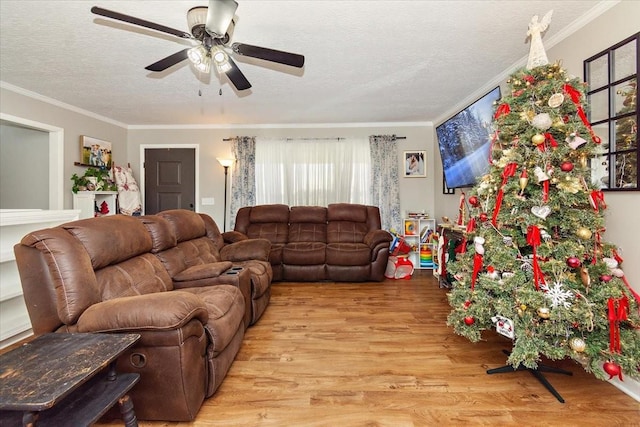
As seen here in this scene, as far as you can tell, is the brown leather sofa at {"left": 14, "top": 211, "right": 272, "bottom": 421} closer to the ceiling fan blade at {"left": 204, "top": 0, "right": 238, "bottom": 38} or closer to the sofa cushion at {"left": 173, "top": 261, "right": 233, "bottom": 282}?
the sofa cushion at {"left": 173, "top": 261, "right": 233, "bottom": 282}

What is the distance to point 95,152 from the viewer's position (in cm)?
458

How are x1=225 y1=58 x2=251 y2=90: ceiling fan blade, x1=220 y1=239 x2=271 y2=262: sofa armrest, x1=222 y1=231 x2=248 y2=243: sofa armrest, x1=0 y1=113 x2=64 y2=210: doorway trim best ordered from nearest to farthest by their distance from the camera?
1. x1=225 y1=58 x2=251 y2=90: ceiling fan blade
2. x1=220 y1=239 x2=271 y2=262: sofa armrest
3. x1=222 y1=231 x2=248 y2=243: sofa armrest
4. x1=0 y1=113 x2=64 y2=210: doorway trim

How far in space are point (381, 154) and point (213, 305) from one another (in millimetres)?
3929

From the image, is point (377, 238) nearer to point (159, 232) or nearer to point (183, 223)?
point (183, 223)

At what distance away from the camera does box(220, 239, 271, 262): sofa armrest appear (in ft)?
10.8

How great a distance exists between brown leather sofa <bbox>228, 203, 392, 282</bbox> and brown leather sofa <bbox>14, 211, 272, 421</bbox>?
1.91 meters

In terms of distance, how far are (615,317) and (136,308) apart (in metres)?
2.42

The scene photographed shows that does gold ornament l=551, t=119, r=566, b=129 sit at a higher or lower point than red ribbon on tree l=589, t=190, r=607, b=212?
higher

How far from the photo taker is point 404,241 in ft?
15.8

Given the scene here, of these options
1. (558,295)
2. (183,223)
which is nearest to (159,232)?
(183,223)

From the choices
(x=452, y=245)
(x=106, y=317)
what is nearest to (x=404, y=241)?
(x=452, y=245)

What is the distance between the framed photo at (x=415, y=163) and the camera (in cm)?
518

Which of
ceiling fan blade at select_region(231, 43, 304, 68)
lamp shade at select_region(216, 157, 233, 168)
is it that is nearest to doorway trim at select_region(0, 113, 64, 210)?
lamp shade at select_region(216, 157, 233, 168)

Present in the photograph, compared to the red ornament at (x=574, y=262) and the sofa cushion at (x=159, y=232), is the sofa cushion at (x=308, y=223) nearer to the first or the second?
the sofa cushion at (x=159, y=232)
